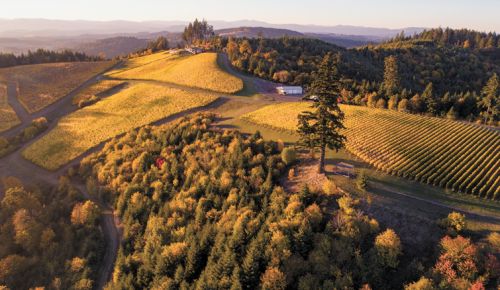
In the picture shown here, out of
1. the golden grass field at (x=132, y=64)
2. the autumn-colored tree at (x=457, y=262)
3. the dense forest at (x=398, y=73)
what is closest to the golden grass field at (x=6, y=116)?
the golden grass field at (x=132, y=64)

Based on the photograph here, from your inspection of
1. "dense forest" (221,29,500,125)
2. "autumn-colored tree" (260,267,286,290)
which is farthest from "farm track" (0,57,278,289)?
"dense forest" (221,29,500,125)

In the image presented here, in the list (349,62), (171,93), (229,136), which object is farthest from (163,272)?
(349,62)

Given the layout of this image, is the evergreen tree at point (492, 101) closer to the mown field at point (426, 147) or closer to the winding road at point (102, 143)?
the mown field at point (426, 147)

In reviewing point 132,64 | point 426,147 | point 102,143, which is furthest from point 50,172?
point 132,64

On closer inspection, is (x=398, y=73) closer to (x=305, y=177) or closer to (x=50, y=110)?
(x=305, y=177)

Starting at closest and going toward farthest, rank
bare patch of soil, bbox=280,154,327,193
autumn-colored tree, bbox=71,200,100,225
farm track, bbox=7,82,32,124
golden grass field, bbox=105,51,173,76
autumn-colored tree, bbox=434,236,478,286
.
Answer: autumn-colored tree, bbox=434,236,478,286 → bare patch of soil, bbox=280,154,327,193 → autumn-colored tree, bbox=71,200,100,225 → farm track, bbox=7,82,32,124 → golden grass field, bbox=105,51,173,76

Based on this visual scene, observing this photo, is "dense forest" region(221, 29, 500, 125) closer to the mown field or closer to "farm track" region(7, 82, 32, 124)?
the mown field
